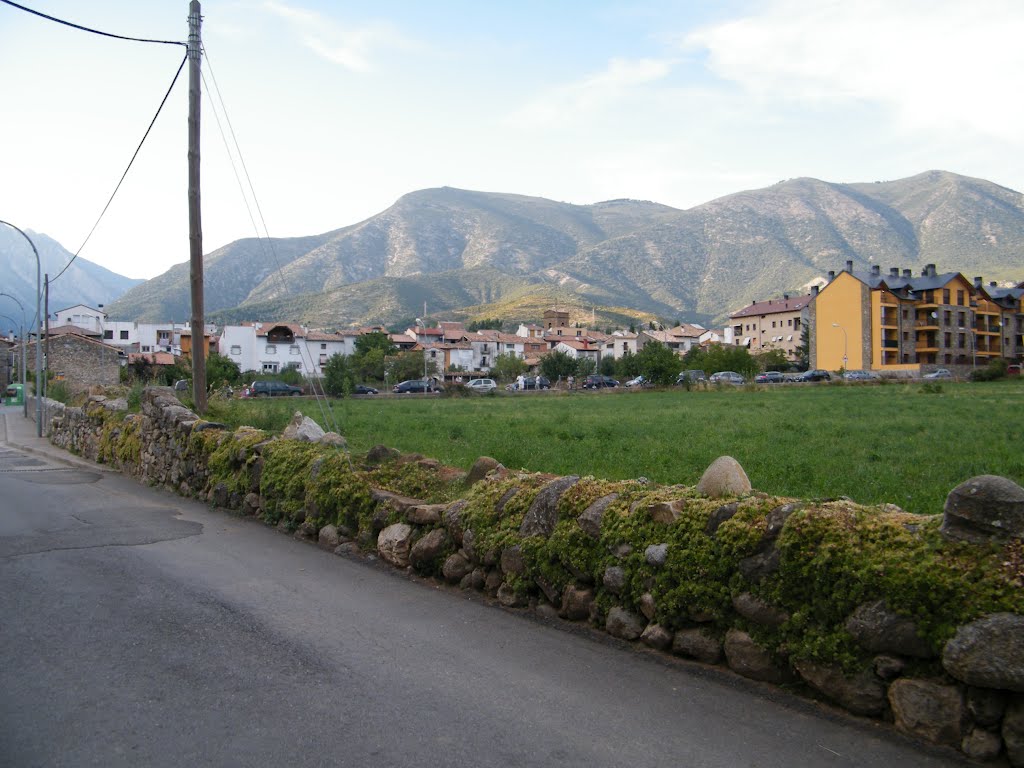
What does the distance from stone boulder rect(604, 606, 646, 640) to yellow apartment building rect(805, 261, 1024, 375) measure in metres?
86.0

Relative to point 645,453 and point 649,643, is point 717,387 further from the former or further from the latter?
point 649,643

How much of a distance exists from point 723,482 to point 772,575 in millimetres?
1286

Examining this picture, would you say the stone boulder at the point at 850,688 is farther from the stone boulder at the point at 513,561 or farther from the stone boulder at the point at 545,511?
the stone boulder at the point at 513,561

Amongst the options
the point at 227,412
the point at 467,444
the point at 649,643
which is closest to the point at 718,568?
the point at 649,643

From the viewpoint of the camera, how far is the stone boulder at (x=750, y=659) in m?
4.79

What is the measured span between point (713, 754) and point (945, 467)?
29.9 ft

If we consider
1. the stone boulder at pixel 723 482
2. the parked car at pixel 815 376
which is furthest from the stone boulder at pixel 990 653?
the parked car at pixel 815 376

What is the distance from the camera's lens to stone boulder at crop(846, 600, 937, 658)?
4.06 metres

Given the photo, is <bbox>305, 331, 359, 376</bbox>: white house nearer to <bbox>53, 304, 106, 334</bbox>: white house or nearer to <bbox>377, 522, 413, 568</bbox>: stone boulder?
<bbox>53, 304, 106, 334</bbox>: white house

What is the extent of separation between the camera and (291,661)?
5328 millimetres

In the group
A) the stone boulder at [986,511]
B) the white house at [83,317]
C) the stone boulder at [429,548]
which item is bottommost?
the stone boulder at [429,548]

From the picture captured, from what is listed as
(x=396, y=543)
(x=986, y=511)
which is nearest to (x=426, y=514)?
(x=396, y=543)

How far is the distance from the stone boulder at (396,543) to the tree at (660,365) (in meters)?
55.6

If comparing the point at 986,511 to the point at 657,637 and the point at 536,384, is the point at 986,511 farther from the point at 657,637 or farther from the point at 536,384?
the point at 536,384
